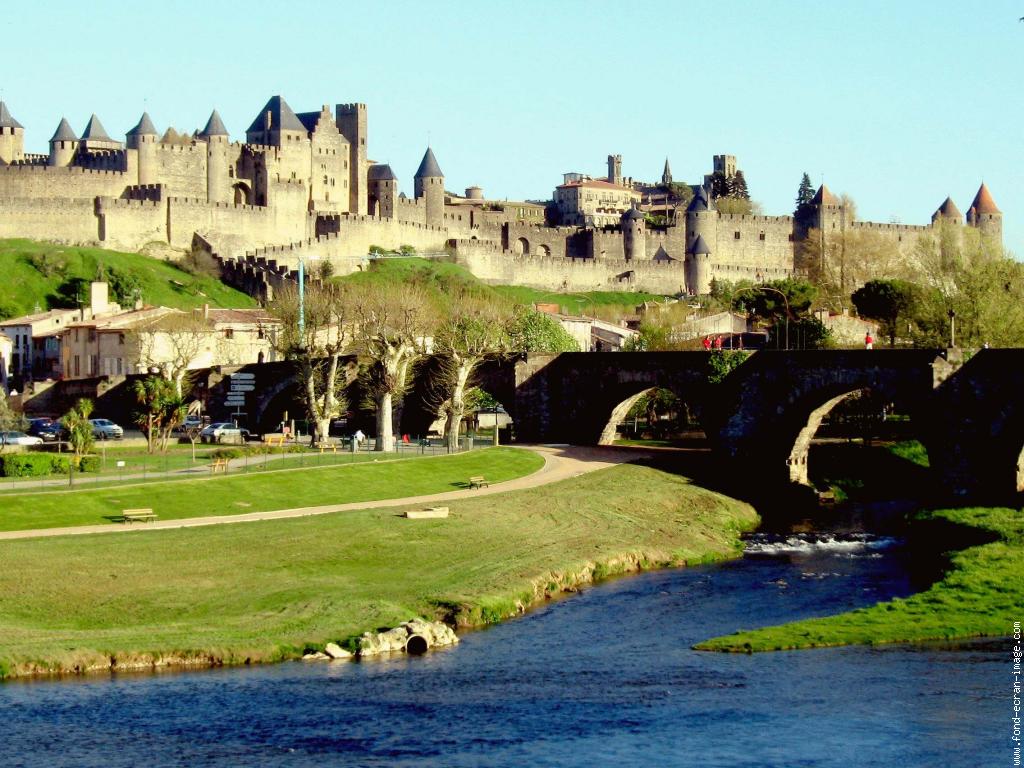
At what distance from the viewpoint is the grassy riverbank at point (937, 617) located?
34.3 metres

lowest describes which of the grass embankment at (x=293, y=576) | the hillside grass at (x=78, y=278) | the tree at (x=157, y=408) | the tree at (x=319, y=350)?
the grass embankment at (x=293, y=576)

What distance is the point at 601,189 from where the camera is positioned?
632 ft

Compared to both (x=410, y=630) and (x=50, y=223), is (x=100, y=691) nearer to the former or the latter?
(x=410, y=630)

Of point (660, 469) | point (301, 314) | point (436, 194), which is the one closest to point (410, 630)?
point (660, 469)

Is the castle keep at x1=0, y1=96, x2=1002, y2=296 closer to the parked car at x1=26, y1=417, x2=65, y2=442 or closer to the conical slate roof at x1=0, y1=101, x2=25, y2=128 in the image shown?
the conical slate roof at x1=0, y1=101, x2=25, y2=128

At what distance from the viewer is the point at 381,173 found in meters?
141

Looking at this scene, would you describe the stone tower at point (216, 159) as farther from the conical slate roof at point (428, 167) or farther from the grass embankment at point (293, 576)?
the grass embankment at point (293, 576)

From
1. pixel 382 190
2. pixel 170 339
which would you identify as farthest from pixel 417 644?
pixel 382 190

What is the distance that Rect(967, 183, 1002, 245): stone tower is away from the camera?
158025 mm

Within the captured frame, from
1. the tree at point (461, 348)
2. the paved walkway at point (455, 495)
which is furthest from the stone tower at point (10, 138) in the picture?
the paved walkway at point (455, 495)

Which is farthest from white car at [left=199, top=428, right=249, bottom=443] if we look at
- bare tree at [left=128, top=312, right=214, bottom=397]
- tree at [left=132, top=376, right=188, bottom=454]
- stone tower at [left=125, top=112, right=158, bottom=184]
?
stone tower at [left=125, top=112, right=158, bottom=184]

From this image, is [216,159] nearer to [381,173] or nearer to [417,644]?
[381,173]

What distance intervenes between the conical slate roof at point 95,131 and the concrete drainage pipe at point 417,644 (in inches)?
4186

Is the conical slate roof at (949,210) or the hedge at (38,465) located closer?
Answer: the hedge at (38,465)
